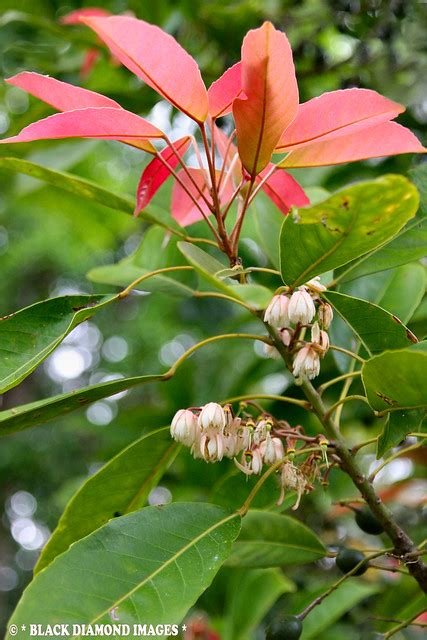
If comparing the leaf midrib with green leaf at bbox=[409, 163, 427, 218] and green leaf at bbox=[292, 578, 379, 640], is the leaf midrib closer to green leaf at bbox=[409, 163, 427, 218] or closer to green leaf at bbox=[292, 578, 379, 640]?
green leaf at bbox=[409, 163, 427, 218]

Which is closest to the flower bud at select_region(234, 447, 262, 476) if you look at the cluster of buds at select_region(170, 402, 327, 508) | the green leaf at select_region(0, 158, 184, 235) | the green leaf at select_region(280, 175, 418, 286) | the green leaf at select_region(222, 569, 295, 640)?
the cluster of buds at select_region(170, 402, 327, 508)

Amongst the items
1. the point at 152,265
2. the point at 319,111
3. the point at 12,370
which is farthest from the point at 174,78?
the point at 152,265

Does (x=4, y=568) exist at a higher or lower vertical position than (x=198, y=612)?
lower

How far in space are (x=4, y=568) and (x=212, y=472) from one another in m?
3.82

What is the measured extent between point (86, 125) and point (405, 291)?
582mm

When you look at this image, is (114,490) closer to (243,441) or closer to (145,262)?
(243,441)

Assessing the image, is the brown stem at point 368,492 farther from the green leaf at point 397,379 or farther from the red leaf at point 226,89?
the red leaf at point 226,89

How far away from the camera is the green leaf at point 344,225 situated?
649mm

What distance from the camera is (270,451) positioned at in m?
0.85

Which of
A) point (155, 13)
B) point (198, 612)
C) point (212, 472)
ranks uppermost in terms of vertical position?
point (155, 13)

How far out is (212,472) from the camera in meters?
1.80

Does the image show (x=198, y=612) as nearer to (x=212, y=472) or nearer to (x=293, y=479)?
(x=212, y=472)

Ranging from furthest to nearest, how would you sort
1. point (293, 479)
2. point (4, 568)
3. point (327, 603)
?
1. point (4, 568)
2. point (327, 603)
3. point (293, 479)

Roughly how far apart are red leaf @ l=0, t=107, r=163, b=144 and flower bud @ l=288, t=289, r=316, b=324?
24cm
